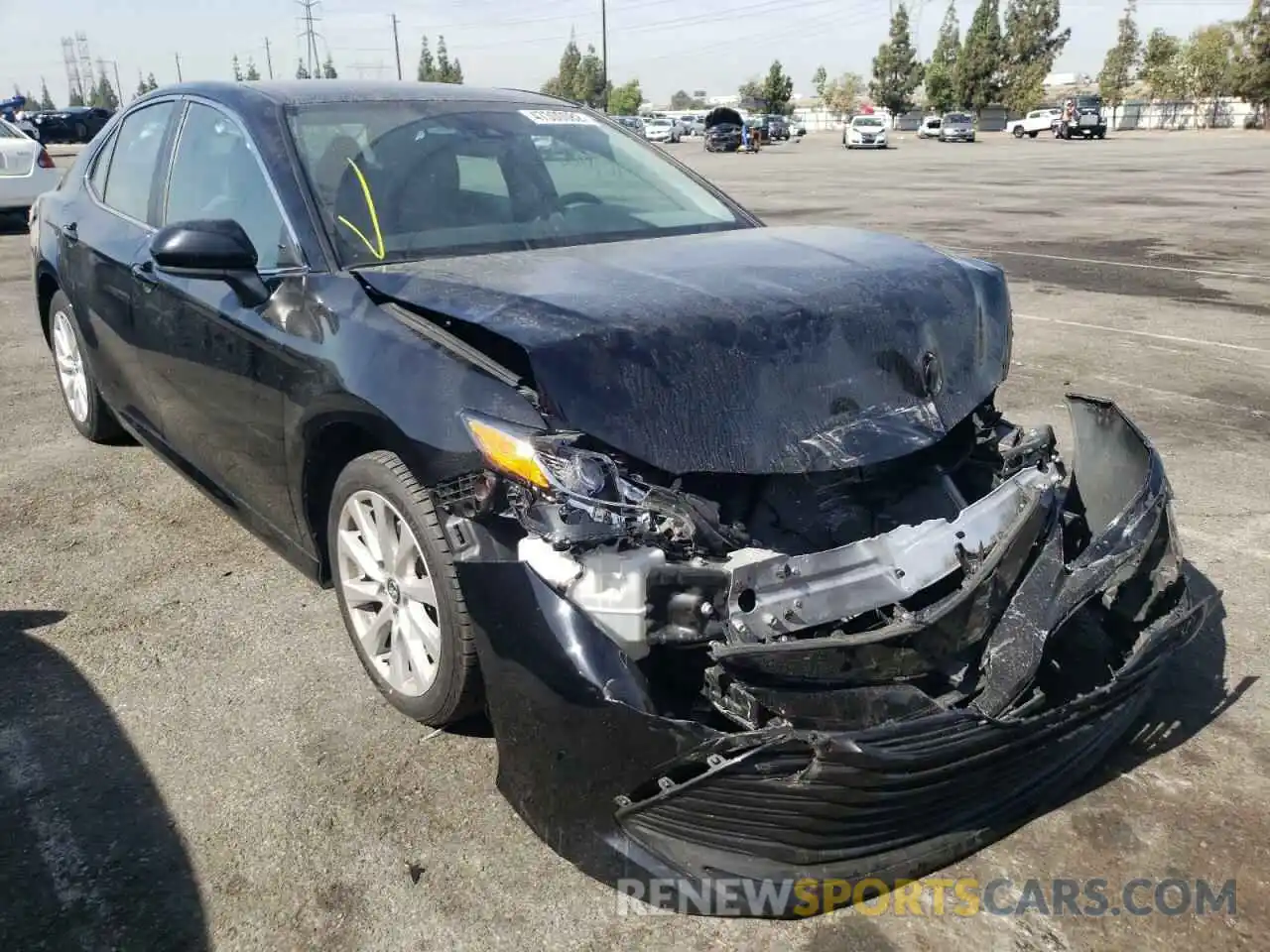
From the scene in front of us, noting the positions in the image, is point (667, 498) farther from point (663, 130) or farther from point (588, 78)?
point (588, 78)

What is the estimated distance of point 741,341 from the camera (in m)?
2.62

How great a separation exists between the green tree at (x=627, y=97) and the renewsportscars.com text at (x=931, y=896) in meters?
109

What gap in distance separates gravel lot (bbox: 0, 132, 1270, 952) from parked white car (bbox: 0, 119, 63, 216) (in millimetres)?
9963

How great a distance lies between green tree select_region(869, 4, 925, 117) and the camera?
83.9 metres

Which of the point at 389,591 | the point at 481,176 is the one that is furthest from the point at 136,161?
the point at 389,591

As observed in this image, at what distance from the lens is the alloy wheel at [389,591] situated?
2723mm

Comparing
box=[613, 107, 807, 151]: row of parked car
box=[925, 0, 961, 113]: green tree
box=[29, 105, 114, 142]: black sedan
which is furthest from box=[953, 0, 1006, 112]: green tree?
box=[29, 105, 114, 142]: black sedan

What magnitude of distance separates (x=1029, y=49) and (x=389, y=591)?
88938 millimetres

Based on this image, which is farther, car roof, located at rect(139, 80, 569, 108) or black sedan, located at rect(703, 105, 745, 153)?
black sedan, located at rect(703, 105, 745, 153)

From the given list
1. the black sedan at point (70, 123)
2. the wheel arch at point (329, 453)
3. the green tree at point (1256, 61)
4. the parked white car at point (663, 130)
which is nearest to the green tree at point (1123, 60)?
the green tree at point (1256, 61)

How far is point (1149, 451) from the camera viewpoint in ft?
9.68

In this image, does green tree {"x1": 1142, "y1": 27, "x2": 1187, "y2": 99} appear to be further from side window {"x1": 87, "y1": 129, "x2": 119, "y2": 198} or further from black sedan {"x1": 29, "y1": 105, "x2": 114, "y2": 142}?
side window {"x1": 87, "y1": 129, "x2": 119, "y2": 198}

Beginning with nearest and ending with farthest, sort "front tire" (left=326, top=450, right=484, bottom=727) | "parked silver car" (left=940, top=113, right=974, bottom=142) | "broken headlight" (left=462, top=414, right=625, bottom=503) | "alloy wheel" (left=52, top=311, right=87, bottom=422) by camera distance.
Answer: "broken headlight" (left=462, top=414, right=625, bottom=503) < "front tire" (left=326, top=450, right=484, bottom=727) < "alloy wheel" (left=52, top=311, right=87, bottom=422) < "parked silver car" (left=940, top=113, right=974, bottom=142)

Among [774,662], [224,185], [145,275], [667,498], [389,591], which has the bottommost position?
[389,591]
